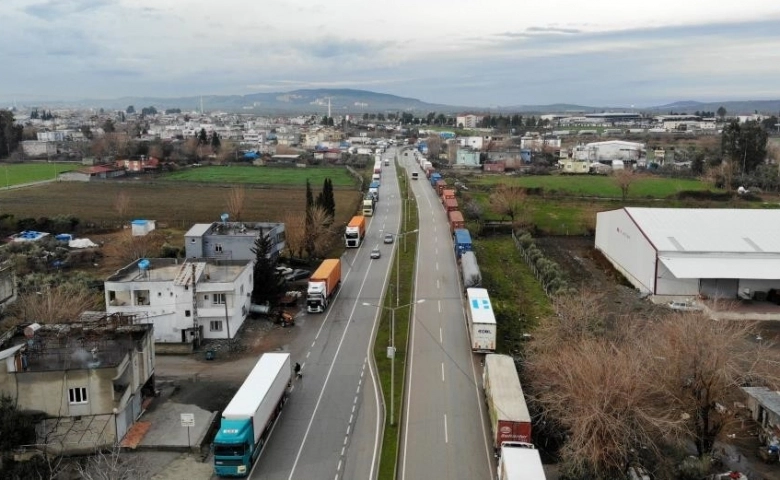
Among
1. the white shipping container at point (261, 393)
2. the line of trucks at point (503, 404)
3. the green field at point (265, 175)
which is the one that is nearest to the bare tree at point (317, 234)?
the line of trucks at point (503, 404)

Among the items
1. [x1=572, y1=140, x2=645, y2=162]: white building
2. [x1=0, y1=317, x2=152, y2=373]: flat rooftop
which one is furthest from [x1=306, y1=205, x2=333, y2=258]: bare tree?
[x1=572, y1=140, x2=645, y2=162]: white building

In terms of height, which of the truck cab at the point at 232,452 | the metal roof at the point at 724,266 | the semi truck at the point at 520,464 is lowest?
the truck cab at the point at 232,452

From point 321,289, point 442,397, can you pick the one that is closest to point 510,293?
point 321,289

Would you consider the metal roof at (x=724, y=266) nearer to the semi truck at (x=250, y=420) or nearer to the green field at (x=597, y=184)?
the semi truck at (x=250, y=420)

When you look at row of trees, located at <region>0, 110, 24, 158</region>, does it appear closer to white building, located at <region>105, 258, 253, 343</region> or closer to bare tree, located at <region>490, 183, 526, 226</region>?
bare tree, located at <region>490, 183, 526, 226</region>

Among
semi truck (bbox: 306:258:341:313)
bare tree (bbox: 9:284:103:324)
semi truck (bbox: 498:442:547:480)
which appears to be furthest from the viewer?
semi truck (bbox: 306:258:341:313)

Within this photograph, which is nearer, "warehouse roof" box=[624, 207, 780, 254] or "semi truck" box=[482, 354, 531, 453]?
"semi truck" box=[482, 354, 531, 453]

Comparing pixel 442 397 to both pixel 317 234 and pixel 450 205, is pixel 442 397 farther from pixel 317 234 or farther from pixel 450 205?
pixel 450 205

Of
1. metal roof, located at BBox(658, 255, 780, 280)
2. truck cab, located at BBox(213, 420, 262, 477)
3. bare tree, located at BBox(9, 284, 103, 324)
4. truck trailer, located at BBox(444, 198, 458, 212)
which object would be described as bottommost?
truck cab, located at BBox(213, 420, 262, 477)
